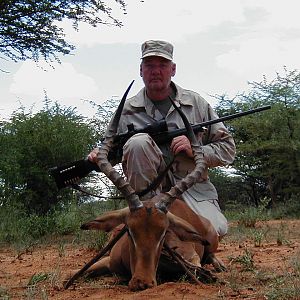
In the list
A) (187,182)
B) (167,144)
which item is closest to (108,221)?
(187,182)

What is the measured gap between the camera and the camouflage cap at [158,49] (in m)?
4.92

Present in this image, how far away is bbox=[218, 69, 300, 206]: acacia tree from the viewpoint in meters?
15.3

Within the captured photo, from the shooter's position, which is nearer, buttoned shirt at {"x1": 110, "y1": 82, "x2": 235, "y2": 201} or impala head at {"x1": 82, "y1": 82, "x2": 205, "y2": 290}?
impala head at {"x1": 82, "y1": 82, "x2": 205, "y2": 290}

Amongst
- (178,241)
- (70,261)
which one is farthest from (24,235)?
(178,241)

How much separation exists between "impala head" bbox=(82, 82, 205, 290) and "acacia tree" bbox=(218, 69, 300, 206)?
35.8 ft

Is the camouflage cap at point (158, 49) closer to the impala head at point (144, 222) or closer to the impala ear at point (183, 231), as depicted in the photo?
the impala head at point (144, 222)

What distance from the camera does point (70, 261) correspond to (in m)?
5.80

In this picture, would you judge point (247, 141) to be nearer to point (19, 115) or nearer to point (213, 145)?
point (19, 115)

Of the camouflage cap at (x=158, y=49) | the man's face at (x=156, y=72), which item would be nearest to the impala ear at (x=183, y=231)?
the man's face at (x=156, y=72)

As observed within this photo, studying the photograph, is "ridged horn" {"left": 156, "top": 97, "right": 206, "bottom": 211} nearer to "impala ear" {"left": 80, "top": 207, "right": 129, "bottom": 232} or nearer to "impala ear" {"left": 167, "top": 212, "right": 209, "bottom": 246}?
"impala ear" {"left": 167, "top": 212, "right": 209, "bottom": 246}

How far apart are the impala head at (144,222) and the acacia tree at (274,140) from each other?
10.9 m

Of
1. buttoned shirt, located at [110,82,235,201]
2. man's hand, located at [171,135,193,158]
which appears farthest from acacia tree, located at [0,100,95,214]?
man's hand, located at [171,135,193,158]

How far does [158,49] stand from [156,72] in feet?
0.60

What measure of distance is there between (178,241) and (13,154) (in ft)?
22.2
